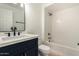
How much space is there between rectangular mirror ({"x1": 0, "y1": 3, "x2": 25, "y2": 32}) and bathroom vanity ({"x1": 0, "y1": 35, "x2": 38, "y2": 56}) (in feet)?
1.66

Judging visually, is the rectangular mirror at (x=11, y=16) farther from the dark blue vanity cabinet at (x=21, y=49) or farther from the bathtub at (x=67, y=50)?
the bathtub at (x=67, y=50)

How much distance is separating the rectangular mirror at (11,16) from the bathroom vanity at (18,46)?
0.51 meters

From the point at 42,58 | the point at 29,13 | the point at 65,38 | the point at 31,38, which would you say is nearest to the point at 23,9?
the point at 29,13

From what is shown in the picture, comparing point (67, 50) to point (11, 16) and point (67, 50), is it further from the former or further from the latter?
point (11, 16)

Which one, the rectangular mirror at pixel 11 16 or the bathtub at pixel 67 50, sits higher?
the rectangular mirror at pixel 11 16

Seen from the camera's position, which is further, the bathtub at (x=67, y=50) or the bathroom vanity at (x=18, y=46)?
the bathtub at (x=67, y=50)

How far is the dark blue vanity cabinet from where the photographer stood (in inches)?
45.4

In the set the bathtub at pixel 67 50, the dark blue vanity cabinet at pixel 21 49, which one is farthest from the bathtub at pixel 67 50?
the dark blue vanity cabinet at pixel 21 49

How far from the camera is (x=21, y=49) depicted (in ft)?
4.74

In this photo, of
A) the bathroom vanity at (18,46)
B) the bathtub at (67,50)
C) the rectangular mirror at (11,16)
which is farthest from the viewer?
the bathtub at (67,50)

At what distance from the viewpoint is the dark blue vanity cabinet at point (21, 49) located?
1.15 meters

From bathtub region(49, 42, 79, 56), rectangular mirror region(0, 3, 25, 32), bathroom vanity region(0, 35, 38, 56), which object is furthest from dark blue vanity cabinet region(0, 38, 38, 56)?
bathtub region(49, 42, 79, 56)

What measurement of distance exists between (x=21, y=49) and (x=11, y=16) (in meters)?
0.93

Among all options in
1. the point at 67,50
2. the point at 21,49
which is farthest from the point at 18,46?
the point at 67,50
